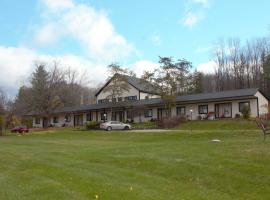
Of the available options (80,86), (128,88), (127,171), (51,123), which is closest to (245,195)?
(127,171)

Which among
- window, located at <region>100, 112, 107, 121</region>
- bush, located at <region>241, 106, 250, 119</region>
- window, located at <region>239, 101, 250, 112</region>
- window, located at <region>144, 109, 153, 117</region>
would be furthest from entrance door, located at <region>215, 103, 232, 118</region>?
window, located at <region>100, 112, 107, 121</region>

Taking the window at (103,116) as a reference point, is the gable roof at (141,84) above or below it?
above

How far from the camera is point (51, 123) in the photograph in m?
71.4

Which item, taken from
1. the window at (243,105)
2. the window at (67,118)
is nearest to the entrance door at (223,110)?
the window at (243,105)

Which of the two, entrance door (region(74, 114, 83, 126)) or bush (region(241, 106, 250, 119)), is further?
entrance door (region(74, 114, 83, 126))

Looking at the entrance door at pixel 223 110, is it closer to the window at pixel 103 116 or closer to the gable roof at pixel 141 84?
the gable roof at pixel 141 84

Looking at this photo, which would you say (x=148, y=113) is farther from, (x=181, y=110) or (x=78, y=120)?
(x=78, y=120)

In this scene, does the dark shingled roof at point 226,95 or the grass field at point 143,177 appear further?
the dark shingled roof at point 226,95

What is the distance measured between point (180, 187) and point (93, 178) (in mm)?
2335

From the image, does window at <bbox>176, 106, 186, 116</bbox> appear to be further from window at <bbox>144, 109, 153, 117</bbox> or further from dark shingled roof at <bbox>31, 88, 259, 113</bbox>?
window at <bbox>144, 109, 153, 117</bbox>

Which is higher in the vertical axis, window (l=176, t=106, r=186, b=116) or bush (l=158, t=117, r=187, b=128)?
window (l=176, t=106, r=186, b=116)

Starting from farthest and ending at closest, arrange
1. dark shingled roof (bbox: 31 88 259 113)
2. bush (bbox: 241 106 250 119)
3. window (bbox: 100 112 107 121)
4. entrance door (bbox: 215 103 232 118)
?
window (bbox: 100 112 107 121)
entrance door (bbox: 215 103 232 118)
dark shingled roof (bbox: 31 88 259 113)
bush (bbox: 241 106 250 119)

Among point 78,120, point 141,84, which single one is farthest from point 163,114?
point 78,120

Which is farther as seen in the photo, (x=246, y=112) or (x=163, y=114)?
(x=163, y=114)
